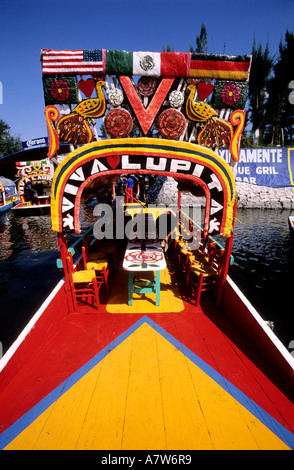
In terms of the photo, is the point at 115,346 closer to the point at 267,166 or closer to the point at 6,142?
the point at 267,166

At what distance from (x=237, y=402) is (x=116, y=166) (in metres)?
4.10

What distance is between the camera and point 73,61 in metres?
4.04

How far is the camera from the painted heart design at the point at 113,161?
423 centimetres

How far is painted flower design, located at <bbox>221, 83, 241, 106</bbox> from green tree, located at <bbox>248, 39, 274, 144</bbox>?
31.0 meters

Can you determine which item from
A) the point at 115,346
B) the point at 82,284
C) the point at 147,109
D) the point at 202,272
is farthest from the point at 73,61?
the point at 115,346

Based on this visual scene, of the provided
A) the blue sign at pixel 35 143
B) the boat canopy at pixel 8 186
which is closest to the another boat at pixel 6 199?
the boat canopy at pixel 8 186

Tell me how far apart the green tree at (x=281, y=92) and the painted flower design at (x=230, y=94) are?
3076 centimetres

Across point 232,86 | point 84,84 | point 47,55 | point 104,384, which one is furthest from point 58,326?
point 232,86

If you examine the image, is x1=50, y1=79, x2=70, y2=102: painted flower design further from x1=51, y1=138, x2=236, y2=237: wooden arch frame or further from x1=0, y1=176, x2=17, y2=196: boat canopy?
x1=0, y1=176, x2=17, y2=196: boat canopy

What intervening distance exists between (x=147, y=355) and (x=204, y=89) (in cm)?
474

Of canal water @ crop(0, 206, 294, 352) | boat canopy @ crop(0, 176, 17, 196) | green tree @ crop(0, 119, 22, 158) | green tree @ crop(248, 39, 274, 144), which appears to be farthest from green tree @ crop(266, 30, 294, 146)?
green tree @ crop(0, 119, 22, 158)

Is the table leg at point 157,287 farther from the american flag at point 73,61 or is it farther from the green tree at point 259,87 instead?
the green tree at point 259,87

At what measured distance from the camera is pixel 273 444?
262 cm

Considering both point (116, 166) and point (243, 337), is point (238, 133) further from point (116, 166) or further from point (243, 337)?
point (243, 337)
